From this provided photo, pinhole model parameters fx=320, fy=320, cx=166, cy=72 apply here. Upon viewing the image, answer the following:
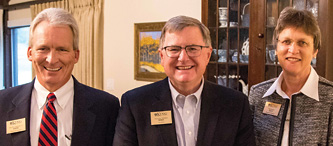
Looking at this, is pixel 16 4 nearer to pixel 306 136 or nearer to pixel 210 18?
pixel 210 18

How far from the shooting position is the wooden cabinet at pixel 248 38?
2.33 metres

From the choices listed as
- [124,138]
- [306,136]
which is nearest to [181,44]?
[124,138]

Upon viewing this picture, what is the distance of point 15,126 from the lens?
144cm

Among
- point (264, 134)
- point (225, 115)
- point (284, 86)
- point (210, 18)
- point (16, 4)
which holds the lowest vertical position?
point (264, 134)

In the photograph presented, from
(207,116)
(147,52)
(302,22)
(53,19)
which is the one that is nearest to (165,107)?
(207,116)

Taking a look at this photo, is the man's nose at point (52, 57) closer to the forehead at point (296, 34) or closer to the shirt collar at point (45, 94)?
the shirt collar at point (45, 94)

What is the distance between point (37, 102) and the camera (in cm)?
155

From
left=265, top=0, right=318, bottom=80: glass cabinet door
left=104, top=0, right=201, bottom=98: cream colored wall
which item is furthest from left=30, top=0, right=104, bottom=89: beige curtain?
left=265, top=0, right=318, bottom=80: glass cabinet door

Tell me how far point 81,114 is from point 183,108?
0.49 meters

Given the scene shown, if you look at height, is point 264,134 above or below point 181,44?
below

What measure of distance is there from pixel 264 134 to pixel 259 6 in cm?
134

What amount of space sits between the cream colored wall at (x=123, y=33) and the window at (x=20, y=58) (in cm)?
252

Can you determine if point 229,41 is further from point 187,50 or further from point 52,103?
point 52,103

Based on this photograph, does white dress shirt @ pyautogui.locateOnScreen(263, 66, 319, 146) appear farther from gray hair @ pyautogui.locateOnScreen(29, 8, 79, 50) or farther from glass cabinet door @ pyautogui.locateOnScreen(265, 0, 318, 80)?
gray hair @ pyautogui.locateOnScreen(29, 8, 79, 50)
